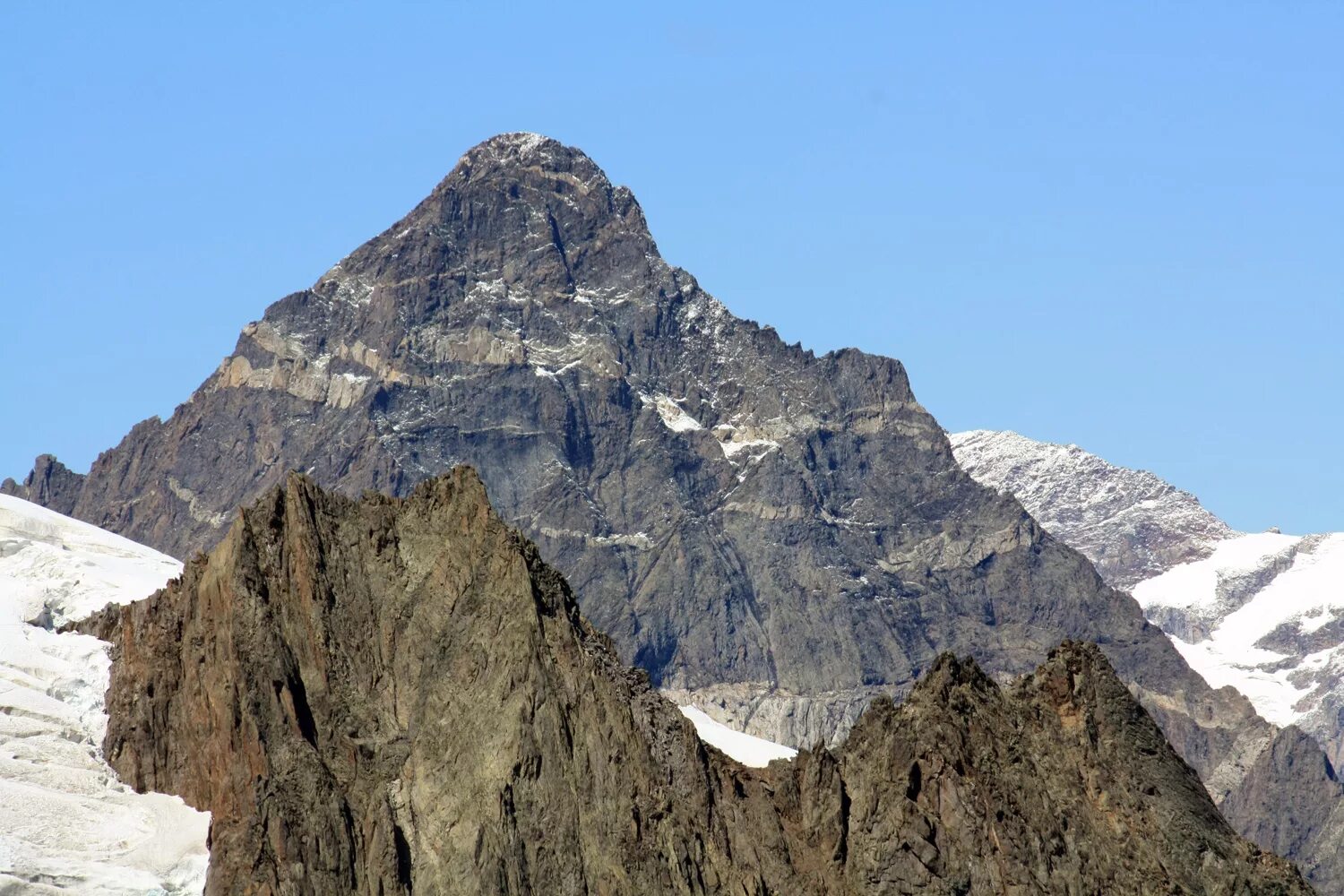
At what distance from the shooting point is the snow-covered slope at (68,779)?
5039 inches

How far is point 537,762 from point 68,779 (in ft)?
77.8

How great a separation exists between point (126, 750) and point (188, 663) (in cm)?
510

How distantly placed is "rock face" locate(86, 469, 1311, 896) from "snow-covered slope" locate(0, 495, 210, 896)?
6.51 ft

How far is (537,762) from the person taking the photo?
12775 centimetres

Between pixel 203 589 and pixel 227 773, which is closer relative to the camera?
pixel 227 773

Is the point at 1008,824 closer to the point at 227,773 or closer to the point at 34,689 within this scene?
the point at 227,773

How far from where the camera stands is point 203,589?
141 meters

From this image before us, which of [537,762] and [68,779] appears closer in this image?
[537,762]

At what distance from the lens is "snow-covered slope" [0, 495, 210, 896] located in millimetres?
128000

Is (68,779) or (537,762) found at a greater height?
(68,779)

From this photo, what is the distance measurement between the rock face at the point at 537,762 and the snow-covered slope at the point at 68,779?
78.1 inches

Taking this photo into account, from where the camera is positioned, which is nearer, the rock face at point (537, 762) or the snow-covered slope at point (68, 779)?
the rock face at point (537, 762)

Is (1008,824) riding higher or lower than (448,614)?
lower

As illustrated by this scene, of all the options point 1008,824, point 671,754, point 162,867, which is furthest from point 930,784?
point 162,867
